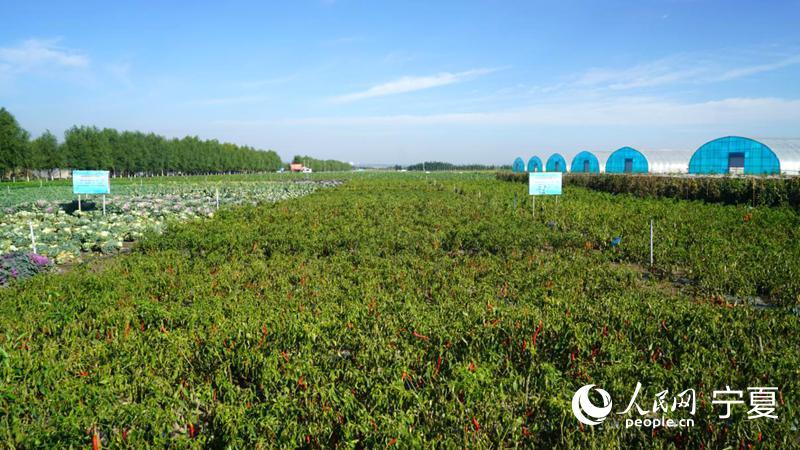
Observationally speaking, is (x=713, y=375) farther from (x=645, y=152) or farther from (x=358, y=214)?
(x=645, y=152)

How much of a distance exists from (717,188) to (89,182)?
23.0 metres

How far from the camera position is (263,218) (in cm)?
1441

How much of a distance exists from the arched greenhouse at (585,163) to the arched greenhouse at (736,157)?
1151 centimetres

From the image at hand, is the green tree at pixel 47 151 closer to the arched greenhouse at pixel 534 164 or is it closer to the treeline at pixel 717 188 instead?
the arched greenhouse at pixel 534 164

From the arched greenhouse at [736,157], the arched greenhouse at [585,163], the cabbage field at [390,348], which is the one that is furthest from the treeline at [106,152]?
the arched greenhouse at [736,157]

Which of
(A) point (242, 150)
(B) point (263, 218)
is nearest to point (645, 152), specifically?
(B) point (263, 218)

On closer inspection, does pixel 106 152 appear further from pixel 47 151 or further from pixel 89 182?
Answer: pixel 89 182

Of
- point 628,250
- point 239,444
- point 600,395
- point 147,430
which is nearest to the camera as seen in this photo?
point 239,444

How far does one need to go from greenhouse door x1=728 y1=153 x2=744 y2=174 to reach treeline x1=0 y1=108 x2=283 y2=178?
63687mm

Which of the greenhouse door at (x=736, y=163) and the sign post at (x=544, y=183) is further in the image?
the greenhouse door at (x=736, y=163)

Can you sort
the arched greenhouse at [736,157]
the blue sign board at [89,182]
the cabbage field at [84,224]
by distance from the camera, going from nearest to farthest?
the cabbage field at [84,224] < the blue sign board at [89,182] < the arched greenhouse at [736,157]

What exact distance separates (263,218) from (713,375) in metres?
12.6

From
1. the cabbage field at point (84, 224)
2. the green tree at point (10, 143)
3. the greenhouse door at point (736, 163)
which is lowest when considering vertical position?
the cabbage field at point (84, 224)

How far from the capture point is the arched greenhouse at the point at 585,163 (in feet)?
140
